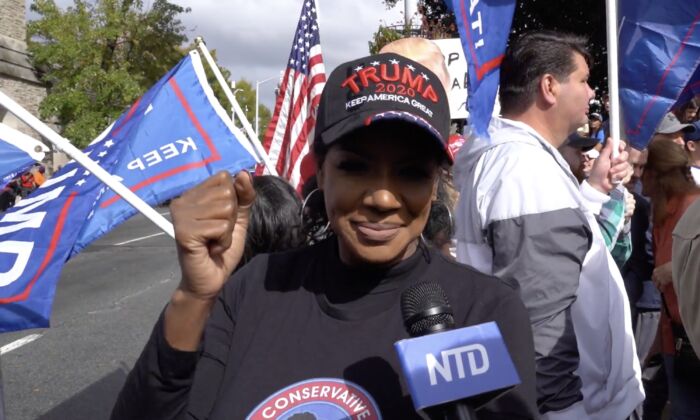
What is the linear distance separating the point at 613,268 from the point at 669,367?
132 cm

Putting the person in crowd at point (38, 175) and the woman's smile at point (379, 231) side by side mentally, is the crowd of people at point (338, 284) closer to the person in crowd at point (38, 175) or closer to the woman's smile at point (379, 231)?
the woman's smile at point (379, 231)

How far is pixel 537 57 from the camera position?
8.99 ft

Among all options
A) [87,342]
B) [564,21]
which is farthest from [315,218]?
[564,21]

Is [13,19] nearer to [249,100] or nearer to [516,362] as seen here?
[516,362]

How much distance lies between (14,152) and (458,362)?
112 inches

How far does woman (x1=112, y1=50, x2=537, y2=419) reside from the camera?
1348 millimetres

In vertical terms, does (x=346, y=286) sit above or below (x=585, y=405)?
above

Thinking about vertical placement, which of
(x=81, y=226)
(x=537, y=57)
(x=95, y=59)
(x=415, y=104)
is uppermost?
(x=415, y=104)

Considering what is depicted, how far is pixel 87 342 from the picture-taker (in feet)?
23.0

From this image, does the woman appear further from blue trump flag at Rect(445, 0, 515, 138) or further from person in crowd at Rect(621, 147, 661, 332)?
person in crowd at Rect(621, 147, 661, 332)

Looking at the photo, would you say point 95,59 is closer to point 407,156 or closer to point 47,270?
point 47,270

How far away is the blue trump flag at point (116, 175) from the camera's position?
3422mm

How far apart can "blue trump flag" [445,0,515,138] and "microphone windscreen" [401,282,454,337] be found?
5.01 ft

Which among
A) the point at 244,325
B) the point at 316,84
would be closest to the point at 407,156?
the point at 244,325
